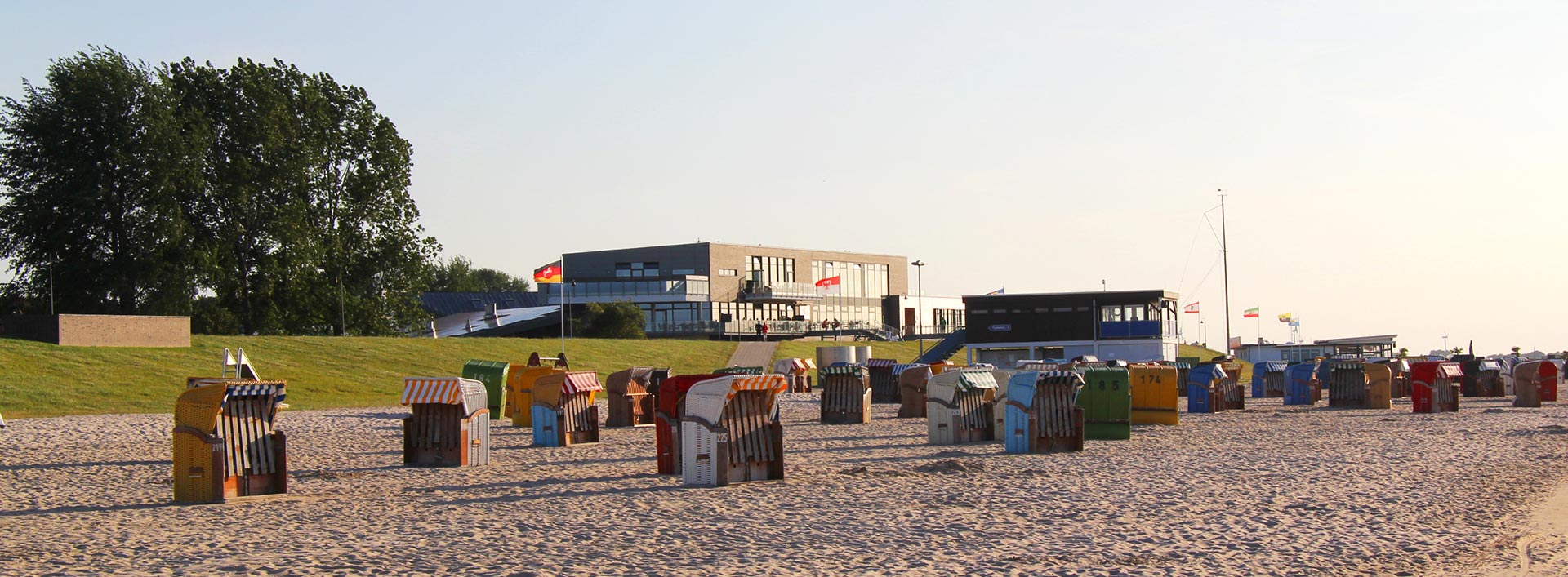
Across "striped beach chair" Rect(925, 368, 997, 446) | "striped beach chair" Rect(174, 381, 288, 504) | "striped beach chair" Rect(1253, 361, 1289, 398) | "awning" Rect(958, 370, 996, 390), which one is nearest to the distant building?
Answer: "striped beach chair" Rect(1253, 361, 1289, 398)

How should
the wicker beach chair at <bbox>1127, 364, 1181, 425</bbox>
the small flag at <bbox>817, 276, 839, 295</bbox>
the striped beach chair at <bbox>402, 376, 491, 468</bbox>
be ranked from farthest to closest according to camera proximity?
the small flag at <bbox>817, 276, 839, 295</bbox>
the wicker beach chair at <bbox>1127, 364, 1181, 425</bbox>
the striped beach chair at <bbox>402, 376, 491, 468</bbox>

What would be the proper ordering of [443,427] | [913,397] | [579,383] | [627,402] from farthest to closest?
[913,397] → [627,402] → [579,383] → [443,427]

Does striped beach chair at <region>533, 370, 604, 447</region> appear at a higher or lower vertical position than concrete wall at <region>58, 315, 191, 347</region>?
lower

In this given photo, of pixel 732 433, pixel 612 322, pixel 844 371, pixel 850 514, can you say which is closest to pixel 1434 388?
pixel 844 371

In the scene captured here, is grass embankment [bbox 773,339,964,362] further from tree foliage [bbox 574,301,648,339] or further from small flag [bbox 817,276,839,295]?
tree foliage [bbox 574,301,648,339]

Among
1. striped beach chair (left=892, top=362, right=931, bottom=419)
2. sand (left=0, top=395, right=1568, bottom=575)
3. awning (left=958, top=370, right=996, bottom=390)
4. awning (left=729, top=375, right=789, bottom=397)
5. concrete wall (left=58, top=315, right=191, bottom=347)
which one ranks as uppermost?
concrete wall (left=58, top=315, right=191, bottom=347)

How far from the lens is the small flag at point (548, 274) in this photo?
204 ft

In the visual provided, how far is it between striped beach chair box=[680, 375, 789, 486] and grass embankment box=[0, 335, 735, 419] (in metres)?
25.7

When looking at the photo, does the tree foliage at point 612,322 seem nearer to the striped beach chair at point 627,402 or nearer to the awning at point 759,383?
the striped beach chair at point 627,402

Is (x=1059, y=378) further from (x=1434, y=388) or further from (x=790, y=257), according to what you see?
(x=790, y=257)

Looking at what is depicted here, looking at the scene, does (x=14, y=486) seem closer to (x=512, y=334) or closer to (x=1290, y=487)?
(x=1290, y=487)

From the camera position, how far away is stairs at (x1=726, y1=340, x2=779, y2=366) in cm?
7931

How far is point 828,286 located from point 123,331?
65.9 metres

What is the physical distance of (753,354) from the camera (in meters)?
84.1
